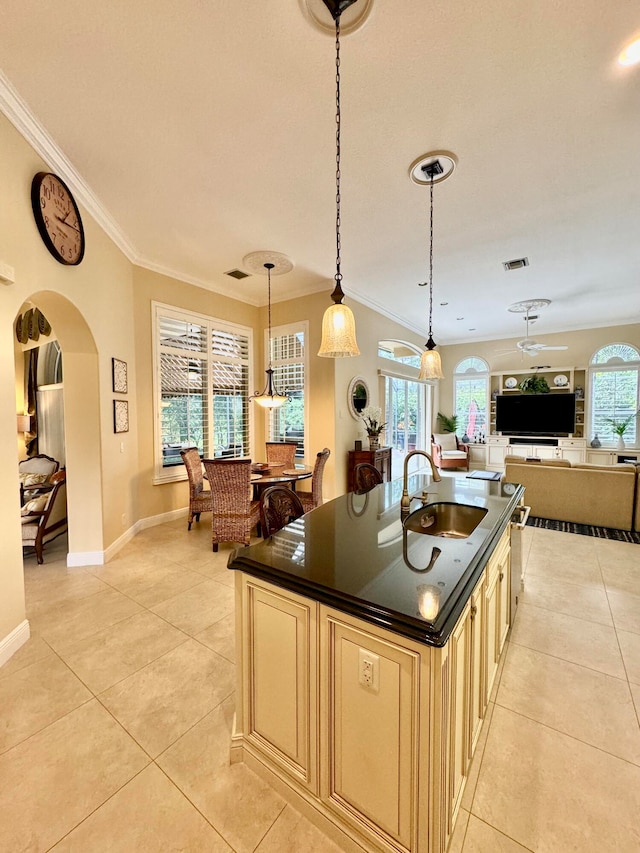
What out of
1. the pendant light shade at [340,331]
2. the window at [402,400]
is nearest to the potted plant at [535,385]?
the window at [402,400]

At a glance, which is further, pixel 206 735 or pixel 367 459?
pixel 367 459

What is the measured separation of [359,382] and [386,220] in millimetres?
2626

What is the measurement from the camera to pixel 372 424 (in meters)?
5.73

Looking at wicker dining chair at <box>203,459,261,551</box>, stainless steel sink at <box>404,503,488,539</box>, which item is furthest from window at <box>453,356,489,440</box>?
stainless steel sink at <box>404,503,488,539</box>

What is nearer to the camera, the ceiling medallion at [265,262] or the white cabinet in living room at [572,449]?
the ceiling medallion at [265,262]

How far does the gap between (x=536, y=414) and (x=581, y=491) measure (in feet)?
14.1

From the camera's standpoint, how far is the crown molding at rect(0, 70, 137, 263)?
2082mm

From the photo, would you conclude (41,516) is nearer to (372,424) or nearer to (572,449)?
(372,424)

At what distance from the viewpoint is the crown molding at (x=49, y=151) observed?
208cm

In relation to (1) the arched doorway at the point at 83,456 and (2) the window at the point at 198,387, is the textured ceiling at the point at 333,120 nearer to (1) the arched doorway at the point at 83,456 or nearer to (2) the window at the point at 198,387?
(2) the window at the point at 198,387

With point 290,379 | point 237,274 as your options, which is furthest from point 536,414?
point 237,274

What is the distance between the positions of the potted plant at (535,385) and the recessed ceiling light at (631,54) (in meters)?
7.20

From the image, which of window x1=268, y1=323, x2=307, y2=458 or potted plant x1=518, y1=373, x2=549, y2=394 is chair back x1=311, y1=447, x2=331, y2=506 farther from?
potted plant x1=518, y1=373, x2=549, y2=394

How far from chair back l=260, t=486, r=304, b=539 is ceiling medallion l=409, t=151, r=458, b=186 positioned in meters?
2.57
